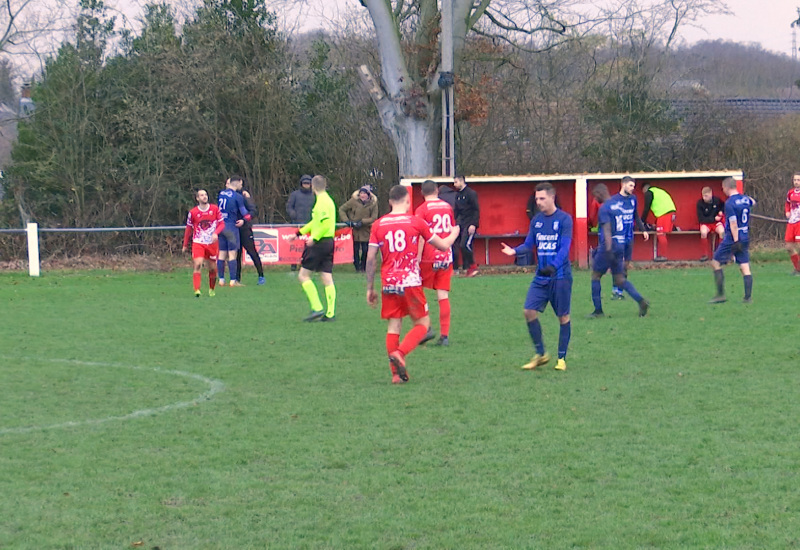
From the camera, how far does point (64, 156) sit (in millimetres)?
28016

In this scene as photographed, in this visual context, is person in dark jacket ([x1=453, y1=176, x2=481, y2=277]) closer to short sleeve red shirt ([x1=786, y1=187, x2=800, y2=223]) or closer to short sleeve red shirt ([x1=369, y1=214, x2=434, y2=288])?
short sleeve red shirt ([x1=786, y1=187, x2=800, y2=223])

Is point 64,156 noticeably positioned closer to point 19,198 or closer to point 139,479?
point 19,198

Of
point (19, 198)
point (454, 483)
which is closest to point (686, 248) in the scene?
point (19, 198)

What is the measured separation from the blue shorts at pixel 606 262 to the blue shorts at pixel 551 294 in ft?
12.7

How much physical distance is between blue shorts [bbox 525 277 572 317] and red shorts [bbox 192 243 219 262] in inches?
335

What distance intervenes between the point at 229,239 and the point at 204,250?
156 cm

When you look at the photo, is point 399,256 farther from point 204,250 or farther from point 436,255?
point 204,250

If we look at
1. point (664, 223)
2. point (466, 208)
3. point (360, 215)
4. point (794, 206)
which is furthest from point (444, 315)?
point (664, 223)

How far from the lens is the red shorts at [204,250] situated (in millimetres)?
16969

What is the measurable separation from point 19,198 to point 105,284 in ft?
30.8

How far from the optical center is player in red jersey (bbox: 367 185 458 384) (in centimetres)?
900

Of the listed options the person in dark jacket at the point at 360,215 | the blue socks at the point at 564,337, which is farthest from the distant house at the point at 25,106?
the blue socks at the point at 564,337

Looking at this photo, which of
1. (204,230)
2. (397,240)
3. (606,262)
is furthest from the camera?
(204,230)

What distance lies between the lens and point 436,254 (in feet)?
37.2
